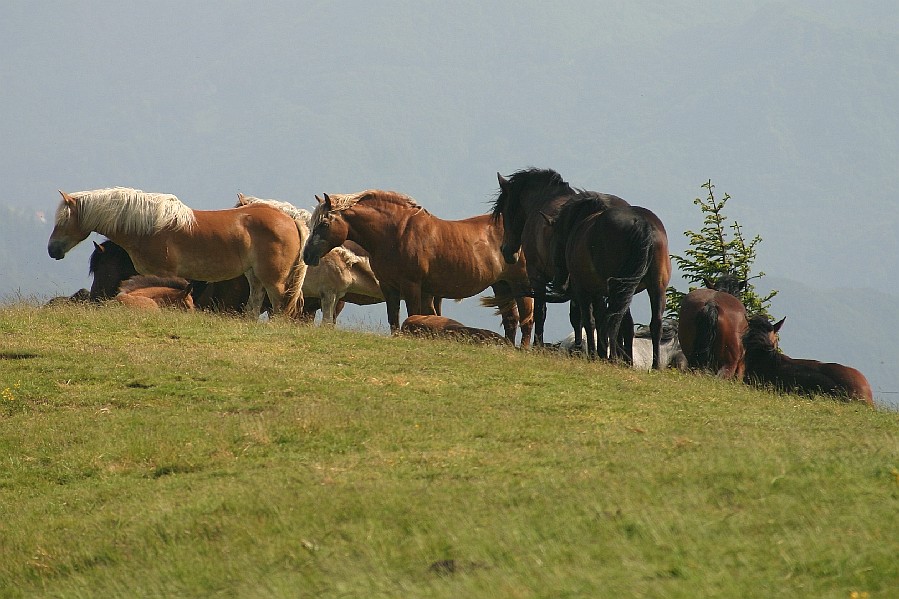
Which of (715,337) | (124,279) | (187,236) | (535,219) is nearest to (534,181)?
(535,219)

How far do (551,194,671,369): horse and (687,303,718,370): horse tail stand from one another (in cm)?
73

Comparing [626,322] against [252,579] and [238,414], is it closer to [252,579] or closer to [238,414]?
[238,414]

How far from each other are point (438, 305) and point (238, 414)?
485 inches

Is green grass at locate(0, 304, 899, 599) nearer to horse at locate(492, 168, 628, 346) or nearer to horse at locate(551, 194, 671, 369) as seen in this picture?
horse at locate(551, 194, 671, 369)

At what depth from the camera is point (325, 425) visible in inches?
468

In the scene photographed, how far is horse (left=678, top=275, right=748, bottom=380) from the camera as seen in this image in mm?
18828

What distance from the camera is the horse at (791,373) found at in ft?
54.6

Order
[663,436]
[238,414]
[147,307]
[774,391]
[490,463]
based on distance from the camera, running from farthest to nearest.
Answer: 1. [147,307]
2. [774,391]
3. [238,414]
4. [663,436]
5. [490,463]

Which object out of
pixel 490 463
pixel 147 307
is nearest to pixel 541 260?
pixel 147 307

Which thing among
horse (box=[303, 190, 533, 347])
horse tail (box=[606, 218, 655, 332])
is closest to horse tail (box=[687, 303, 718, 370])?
horse tail (box=[606, 218, 655, 332])

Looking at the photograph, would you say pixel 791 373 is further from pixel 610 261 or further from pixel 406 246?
pixel 406 246

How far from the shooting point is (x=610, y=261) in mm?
17594

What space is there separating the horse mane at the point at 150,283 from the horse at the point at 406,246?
3.88 metres

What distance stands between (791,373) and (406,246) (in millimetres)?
7562
